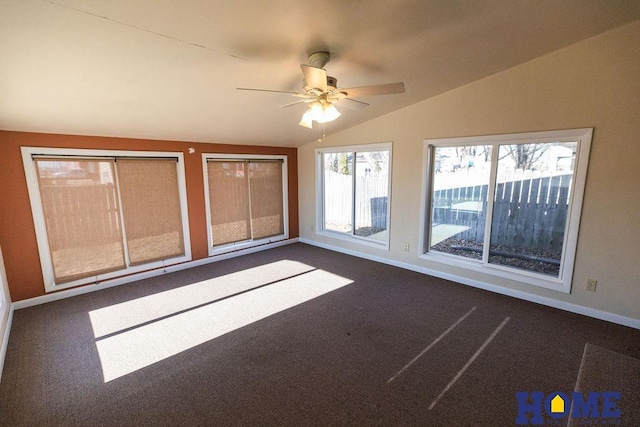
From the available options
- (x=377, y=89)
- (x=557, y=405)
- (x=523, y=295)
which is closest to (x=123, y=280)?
(x=377, y=89)

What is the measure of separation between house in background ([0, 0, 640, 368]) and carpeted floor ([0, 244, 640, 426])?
594 mm

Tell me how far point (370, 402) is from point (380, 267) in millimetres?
2716

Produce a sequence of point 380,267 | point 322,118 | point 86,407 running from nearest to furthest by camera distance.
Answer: point 86,407, point 322,118, point 380,267

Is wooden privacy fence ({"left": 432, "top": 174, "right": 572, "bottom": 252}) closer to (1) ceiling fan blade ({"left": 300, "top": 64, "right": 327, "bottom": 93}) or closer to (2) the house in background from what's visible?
(2) the house in background

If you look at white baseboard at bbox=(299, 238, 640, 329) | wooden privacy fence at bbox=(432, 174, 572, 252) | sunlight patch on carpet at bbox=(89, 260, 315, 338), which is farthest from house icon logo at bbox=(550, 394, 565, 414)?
sunlight patch on carpet at bbox=(89, 260, 315, 338)

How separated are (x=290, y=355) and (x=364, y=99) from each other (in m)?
3.09

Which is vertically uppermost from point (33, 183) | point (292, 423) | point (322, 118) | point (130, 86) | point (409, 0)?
point (409, 0)

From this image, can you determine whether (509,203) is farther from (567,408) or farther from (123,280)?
(123,280)

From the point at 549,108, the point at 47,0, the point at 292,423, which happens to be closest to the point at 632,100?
the point at 549,108

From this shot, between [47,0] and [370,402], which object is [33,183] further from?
[370,402]

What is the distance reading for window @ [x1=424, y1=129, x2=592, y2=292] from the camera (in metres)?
3.08

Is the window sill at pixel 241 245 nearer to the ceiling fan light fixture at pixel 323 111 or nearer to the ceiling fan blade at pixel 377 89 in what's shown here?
the ceiling fan light fixture at pixel 323 111

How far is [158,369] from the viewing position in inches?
89.8

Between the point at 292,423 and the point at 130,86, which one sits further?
the point at 130,86
